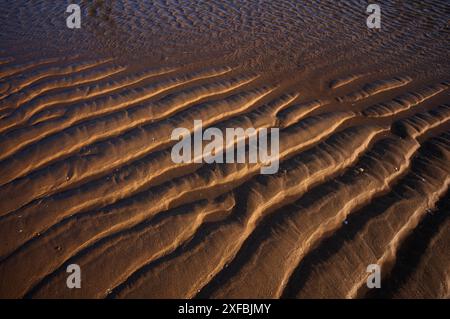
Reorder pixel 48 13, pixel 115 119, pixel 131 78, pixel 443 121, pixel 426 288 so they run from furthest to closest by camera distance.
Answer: pixel 48 13 → pixel 131 78 → pixel 443 121 → pixel 115 119 → pixel 426 288

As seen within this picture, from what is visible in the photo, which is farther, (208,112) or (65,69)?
(65,69)

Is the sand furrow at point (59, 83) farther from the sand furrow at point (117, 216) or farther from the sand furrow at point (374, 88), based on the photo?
the sand furrow at point (374, 88)

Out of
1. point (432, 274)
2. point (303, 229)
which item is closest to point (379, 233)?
point (432, 274)

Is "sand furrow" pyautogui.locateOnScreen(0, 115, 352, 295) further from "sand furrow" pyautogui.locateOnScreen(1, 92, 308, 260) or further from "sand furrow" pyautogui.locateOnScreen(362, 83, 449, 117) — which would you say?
"sand furrow" pyautogui.locateOnScreen(362, 83, 449, 117)

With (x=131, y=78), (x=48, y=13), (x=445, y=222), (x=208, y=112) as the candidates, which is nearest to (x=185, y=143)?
(x=208, y=112)

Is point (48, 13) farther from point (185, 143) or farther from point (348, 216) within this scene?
point (348, 216)

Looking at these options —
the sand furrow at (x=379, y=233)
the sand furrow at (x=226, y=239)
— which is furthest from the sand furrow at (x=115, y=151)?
the sand furrow at (x=379, y=233)

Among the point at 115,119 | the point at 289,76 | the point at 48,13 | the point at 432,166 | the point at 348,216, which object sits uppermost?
the point at 48,13

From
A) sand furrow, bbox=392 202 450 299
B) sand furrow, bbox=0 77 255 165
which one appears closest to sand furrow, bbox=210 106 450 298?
sand furrow, bbox=392 202 450 299

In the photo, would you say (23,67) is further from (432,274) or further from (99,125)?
(432,274)
